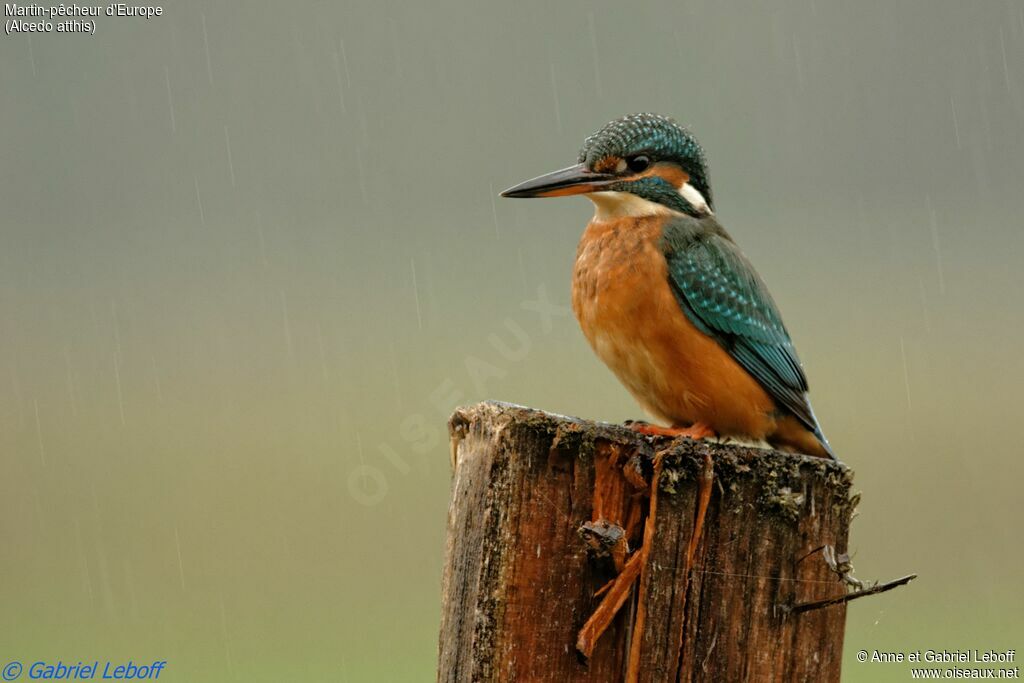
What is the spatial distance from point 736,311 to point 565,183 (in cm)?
90

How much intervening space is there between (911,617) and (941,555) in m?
1.14

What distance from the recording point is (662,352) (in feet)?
16.4

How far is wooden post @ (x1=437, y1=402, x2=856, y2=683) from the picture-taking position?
3107 mm

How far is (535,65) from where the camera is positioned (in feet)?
110

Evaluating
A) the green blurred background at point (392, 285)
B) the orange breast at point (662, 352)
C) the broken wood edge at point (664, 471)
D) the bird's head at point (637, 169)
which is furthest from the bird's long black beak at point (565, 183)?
the green blurred background at point (392, 285)

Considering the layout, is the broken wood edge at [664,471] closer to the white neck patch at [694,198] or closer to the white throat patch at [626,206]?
the white throat patch at [626,206]

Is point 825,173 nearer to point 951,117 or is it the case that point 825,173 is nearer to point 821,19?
point 951,117

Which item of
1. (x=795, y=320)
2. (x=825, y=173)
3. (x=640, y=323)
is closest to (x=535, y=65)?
(x=825, y=173)

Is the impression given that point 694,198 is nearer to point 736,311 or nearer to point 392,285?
point 736,311

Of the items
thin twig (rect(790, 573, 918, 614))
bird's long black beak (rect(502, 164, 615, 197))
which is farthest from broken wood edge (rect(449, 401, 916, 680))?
bird's long black beak (rect(502, 164, 615, 197))

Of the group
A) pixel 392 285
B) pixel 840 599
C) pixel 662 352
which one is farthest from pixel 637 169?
pixel 392 285

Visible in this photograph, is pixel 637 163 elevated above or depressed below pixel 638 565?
above

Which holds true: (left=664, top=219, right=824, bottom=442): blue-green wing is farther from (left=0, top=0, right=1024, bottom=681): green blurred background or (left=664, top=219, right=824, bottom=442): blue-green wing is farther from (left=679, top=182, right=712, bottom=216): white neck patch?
(left=0, top=0, right=1024, bottom=681): green blurred background

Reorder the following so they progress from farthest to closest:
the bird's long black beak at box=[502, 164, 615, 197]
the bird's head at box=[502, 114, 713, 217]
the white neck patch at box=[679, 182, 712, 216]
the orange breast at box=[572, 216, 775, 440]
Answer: the white neck patch at box=[679, 182, 712, 216] → the bird's head at box=[502, 114, 713, 217] → the bird's long black beak at box=[502, 164, 615, 197] → the orange breast at box=[572, 216, 775, 440]
